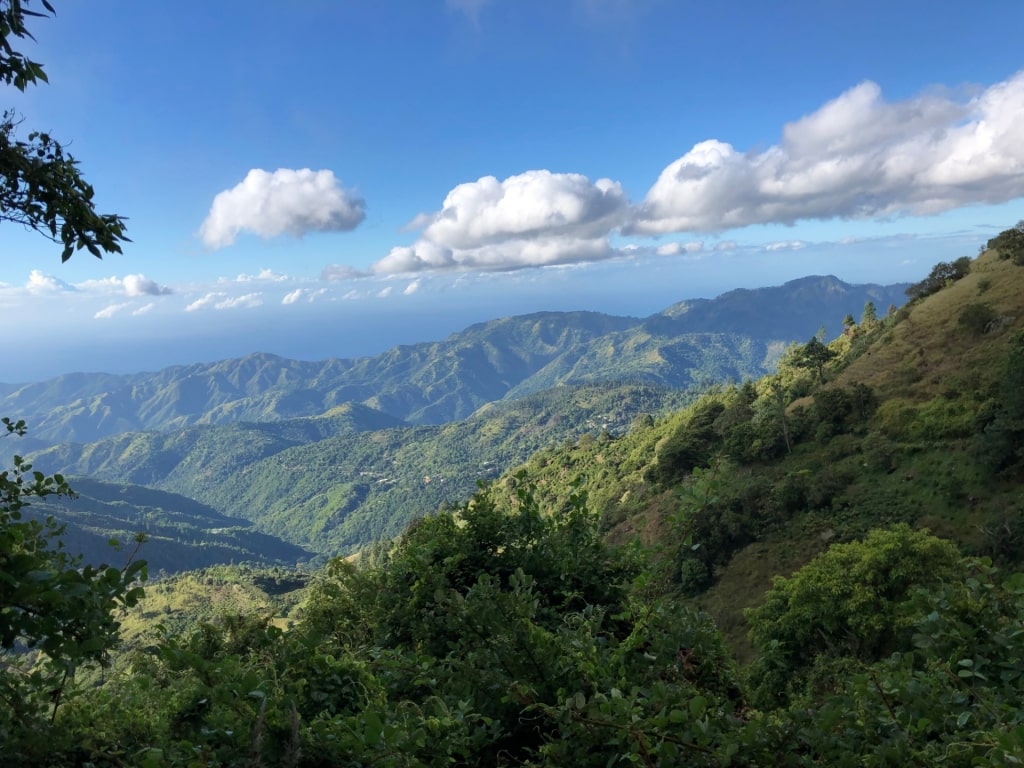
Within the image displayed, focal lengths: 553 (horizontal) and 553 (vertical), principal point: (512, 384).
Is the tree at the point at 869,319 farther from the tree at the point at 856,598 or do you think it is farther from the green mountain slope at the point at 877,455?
the tree at the point at 856,598

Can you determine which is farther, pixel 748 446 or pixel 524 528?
pixel 748 446

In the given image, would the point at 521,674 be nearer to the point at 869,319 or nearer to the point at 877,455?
the point at 877,455

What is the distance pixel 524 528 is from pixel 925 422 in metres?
35.7

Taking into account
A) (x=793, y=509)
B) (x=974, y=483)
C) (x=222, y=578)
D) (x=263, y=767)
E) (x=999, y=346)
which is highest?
(x=263, y=767)

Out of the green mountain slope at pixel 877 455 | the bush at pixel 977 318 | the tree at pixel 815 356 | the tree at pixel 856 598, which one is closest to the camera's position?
the tree at pixel 856 598

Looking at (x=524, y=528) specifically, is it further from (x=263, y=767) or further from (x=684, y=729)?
(x=263, y=767)

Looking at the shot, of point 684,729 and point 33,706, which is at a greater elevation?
point 33,706

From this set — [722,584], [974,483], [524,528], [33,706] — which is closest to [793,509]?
[722,584]

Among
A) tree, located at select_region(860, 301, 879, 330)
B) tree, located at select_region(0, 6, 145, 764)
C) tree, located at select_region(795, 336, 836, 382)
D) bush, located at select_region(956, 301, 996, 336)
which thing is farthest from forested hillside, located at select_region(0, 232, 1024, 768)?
tree, located at select_region(860, 301, 879, 330)

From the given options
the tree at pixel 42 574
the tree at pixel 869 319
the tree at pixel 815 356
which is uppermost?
the tree at pixel 42 574

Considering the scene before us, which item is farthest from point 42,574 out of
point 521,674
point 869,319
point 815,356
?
point 869,319

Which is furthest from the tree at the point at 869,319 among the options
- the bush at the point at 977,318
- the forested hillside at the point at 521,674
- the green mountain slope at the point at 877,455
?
the forested hillside at the point at 521,674

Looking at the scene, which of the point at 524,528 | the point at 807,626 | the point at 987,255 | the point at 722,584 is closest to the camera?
the point at 524,528

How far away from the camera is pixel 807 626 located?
63.1 feet
